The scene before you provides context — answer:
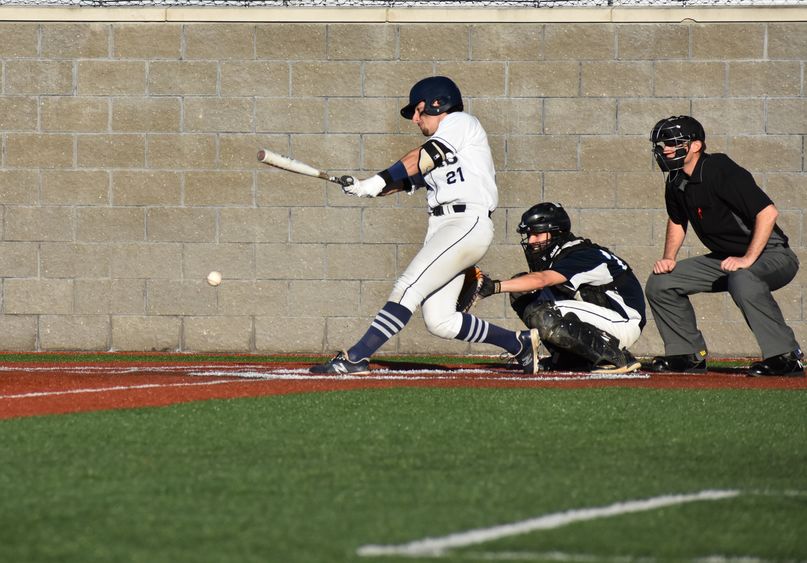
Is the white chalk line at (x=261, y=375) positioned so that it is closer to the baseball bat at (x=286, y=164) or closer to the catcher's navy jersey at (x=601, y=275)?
the catcher's navy jersey at (x=601, y=275)

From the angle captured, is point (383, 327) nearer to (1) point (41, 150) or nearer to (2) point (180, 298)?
(2) point (180, 298)

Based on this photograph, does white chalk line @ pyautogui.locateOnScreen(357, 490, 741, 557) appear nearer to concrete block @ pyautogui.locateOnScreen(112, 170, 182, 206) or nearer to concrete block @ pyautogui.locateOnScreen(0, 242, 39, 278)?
concrete block @ pyautogui.locateOnScreen(112, 170, 182, 206)

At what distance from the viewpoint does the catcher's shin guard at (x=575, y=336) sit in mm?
8516

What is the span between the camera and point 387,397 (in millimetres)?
6863

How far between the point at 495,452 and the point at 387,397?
1.86 meters

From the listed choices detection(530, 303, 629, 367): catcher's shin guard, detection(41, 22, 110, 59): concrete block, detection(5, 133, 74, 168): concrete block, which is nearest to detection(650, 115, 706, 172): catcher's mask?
detection(530, 303, 629, 367): catcher's shin guard

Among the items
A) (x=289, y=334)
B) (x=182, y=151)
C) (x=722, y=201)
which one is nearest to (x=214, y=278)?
(x=289, y=334)

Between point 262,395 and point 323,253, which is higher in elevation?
point 323,253

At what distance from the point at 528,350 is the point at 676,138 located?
1.79m

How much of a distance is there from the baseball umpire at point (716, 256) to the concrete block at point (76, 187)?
5507 millimetres

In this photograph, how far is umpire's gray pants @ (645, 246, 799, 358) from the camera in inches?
337

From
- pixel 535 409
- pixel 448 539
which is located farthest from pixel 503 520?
pixel 535 409

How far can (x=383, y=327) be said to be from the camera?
8023 mm

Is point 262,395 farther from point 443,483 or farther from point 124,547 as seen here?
point 124,547
